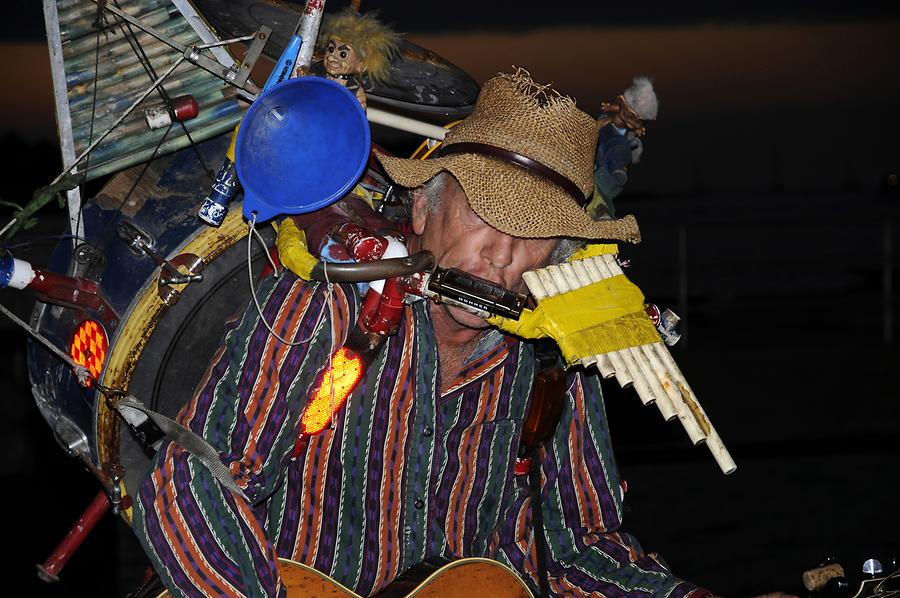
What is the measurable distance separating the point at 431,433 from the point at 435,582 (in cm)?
29

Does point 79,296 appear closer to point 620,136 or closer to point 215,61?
point 215,61

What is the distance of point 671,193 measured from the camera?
20.0m

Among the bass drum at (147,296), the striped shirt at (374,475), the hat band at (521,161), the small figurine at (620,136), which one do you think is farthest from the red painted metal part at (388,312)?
the small figurine at (620,136)

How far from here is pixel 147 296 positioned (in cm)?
232

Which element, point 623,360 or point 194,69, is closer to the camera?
point 623,360

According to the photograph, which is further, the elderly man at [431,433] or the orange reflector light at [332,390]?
the orange reflector light at [332,390]

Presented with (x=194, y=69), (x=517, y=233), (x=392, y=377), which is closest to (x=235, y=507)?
(x=392, y=377)

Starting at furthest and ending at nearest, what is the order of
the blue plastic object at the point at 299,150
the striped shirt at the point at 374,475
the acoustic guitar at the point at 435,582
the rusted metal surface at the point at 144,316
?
the rusted metal surface at the point at 144,316
the acoustic guitar at the point at 435,582
the blue plastic object at the point at 299,150
the striped shirt at the point at 374,475

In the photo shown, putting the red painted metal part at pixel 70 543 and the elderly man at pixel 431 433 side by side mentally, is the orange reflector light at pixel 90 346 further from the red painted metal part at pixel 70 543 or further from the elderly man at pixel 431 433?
the elderly man at pixel 431 433

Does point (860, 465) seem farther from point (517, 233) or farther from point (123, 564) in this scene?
point (517, 233)

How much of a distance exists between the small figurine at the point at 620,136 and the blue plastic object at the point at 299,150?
60 cm

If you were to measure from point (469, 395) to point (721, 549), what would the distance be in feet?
8.74

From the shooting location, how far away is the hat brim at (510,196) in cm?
197

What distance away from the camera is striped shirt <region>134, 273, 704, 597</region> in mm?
1855
